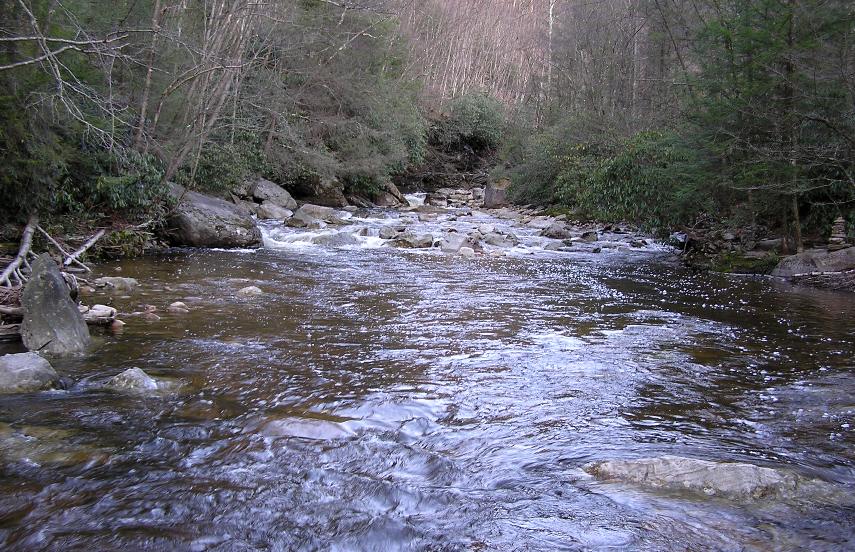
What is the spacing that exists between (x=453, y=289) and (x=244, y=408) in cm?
518

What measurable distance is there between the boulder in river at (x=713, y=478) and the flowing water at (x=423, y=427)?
0.09 meters

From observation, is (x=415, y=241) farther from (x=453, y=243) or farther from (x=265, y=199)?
(x=265, y=199)

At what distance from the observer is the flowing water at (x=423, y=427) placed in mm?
2861

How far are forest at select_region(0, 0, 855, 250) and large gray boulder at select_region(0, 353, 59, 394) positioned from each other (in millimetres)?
2572

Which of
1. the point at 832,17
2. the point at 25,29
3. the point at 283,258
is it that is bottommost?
the point at 283,258

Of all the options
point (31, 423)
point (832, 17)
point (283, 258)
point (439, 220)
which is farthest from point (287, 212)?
point (31, 423)

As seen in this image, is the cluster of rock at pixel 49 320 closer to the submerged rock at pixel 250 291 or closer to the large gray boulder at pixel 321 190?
the submerged rock at pixel 250 291

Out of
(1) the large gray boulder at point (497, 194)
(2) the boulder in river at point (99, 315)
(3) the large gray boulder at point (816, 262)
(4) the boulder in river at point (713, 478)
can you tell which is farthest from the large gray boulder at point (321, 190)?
(4) the boulder in river at point (713, 478)

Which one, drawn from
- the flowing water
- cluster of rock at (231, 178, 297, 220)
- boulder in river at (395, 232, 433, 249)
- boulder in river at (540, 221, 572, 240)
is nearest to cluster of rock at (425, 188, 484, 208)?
cluster of rock at (231, 178, 297, 220)

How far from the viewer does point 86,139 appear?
964 cm

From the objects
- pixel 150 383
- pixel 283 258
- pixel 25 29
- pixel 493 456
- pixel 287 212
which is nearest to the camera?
pixel 493 456

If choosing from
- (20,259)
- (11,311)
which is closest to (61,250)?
(20,259)

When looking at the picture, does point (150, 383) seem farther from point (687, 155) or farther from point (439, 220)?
point (439, 220)

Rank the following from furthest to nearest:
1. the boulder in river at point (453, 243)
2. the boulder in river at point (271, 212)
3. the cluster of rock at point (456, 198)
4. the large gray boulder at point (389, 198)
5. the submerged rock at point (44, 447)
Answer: the cluster of rock at point (456, 198) < the large gray boulder at point (389, 198) < the boulder in river at point (271, 212) < the boulder in river at point (453, 243) < the submerged rock at point (44, 447)
